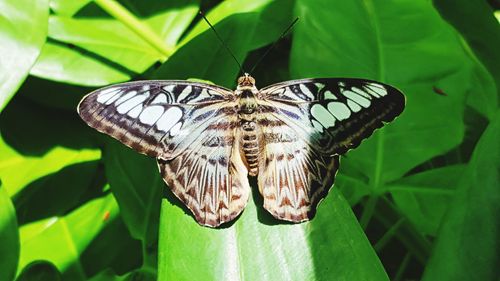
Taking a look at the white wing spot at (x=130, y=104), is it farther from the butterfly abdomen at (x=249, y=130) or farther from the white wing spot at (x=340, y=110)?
the white wing spot at (x=340, y=110)

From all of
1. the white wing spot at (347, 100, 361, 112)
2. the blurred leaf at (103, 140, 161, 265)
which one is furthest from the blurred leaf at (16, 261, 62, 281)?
the white wing spot at (347, 100, 361, 112)

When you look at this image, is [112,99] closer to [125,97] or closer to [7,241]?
[125,97]

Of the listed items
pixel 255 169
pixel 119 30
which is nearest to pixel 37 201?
pixel 119 30

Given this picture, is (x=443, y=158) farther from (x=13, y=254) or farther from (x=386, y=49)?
(x=13, y=254)

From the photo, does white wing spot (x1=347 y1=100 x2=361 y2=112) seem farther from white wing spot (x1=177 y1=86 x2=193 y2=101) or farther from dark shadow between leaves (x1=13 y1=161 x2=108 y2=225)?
dark shadow between leaves (x1=13 y1=161 x2=108 y2=225)

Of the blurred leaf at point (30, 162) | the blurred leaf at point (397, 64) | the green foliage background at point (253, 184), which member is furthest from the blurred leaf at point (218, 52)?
the blurred leaf at point (30, 162)

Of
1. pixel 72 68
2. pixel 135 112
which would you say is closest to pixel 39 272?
pixel 135 112
